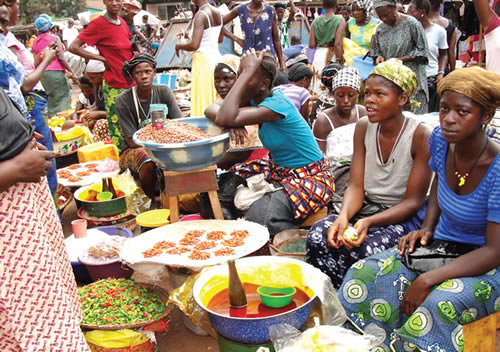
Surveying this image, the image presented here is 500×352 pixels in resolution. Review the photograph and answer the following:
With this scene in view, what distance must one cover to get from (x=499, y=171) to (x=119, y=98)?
337 cm

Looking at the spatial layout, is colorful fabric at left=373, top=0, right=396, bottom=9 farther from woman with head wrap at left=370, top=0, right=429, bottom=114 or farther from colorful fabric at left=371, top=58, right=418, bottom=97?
colorful fabric at left=371, top=58, right=418, bottom=97

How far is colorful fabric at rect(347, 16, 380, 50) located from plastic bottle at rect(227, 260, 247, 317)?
4.65m

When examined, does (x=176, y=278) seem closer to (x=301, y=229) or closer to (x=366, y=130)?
(x=301, y=229)

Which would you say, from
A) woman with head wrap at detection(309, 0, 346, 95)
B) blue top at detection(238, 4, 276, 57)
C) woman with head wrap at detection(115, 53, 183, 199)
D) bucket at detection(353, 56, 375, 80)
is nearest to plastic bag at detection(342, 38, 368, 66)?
woman with head wrap at detection(309, 0, 346, 95)

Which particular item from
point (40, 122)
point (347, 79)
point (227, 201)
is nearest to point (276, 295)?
point (227, 201)

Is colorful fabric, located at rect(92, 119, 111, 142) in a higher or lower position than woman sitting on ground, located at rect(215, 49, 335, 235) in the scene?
lower

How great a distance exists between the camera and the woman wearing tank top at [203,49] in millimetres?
4937

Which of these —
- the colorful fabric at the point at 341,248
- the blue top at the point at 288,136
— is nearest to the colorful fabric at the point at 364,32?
the blue top at the point at 288,136

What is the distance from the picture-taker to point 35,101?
365cm

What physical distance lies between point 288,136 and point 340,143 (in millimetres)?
741

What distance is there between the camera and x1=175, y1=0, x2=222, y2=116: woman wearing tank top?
494cm

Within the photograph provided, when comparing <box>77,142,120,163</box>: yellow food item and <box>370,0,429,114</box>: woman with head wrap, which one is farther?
<box>77,142,120,163</box>: yellow food item

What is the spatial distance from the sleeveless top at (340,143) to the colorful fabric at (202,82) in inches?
77.3

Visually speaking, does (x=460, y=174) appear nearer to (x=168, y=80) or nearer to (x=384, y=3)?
(x=384, y=3)
